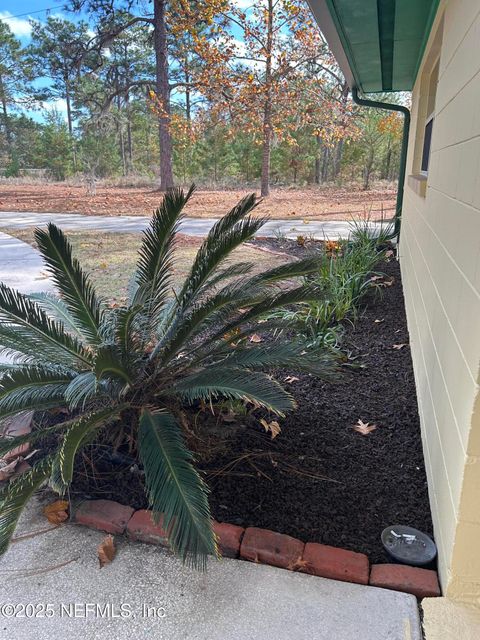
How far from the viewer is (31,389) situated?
199cm

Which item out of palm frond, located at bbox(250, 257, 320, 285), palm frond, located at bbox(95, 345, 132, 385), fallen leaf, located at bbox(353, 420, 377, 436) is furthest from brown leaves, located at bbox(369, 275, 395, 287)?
palm frond, located at bbox(95, 345, 132, 385)

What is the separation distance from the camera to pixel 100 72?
69.6ft

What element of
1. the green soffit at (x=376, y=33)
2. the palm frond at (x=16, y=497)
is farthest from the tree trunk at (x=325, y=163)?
the palm frond at (x=16, y=497)

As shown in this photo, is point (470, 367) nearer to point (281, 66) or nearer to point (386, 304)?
point (386, 304)

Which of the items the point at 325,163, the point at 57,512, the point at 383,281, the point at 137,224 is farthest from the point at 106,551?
the point at 325,163

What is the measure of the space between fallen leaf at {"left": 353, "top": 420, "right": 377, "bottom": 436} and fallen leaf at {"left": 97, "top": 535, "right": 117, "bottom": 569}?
1340mm

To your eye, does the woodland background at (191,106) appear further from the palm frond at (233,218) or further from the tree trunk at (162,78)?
the palm frond at (233,218)

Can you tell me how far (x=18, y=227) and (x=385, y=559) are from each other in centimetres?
1009

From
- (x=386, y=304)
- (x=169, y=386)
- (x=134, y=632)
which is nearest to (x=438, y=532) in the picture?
(x=134, y=632)

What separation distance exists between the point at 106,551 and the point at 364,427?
4.67 feet

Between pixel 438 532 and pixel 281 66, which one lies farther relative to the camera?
pixel 281 66

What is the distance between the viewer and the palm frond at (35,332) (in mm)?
2104

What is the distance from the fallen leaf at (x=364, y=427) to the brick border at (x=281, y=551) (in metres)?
0.84

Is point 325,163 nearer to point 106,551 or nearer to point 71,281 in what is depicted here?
point 71,281
